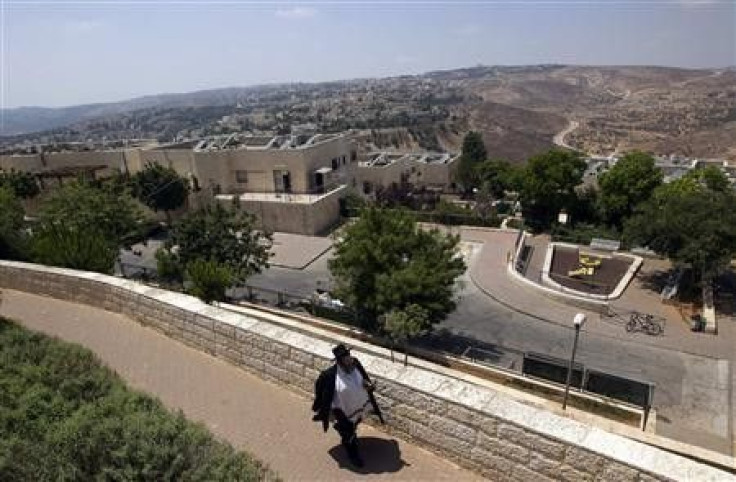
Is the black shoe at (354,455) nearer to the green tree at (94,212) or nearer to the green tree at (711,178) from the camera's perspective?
the green tree at (94,212)

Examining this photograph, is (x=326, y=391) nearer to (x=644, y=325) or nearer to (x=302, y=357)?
(x=302, y=357)

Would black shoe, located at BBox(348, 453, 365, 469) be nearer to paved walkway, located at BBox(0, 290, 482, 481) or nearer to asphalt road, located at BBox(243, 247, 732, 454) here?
paved walkway, located at BBox(0, 290, 482, 481)

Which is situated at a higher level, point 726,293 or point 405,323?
point 405,323

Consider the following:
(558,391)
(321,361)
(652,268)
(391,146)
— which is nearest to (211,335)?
(321,361)

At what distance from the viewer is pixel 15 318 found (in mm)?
10945

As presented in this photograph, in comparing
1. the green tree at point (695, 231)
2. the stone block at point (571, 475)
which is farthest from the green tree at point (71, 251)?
the green tree at point (695, 231)

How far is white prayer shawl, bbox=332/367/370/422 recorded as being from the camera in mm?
5785

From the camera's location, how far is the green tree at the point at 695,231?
76.4 ft

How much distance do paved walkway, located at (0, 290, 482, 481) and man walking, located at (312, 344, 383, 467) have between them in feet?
1.20

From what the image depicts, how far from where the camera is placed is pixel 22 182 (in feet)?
140

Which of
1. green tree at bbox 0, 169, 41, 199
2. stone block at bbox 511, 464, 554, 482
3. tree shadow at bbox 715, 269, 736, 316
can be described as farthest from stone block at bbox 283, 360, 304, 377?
green tree at bbox 0, 169, 41, 199

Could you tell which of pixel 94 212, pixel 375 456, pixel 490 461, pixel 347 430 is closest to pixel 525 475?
pixel 490 461

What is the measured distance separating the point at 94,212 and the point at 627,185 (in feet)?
101

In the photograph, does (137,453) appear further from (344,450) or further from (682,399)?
(682,399)
